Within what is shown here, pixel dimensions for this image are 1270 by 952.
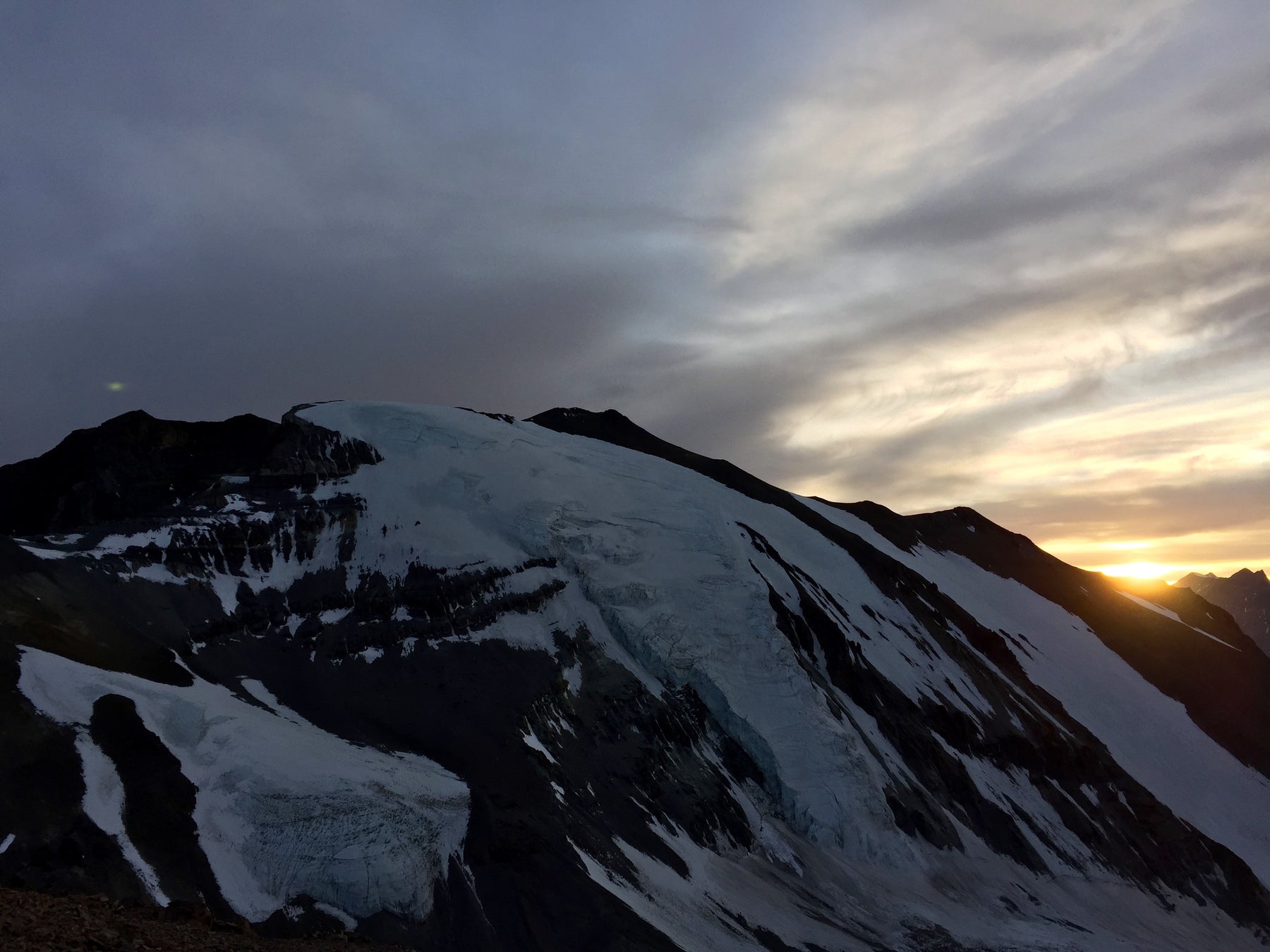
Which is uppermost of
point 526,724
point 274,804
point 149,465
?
point 149,465

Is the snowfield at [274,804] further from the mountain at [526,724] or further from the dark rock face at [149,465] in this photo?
the dark rock face at [149,465]

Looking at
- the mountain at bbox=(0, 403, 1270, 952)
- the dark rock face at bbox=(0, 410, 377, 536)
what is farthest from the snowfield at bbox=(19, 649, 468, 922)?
the dark rock face at bbox=(0, 410, 377, 536)

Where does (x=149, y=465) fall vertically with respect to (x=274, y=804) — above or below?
above

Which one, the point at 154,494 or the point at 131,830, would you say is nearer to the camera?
the point at 131,830

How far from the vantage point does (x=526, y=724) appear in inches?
1797

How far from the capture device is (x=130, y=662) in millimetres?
39844

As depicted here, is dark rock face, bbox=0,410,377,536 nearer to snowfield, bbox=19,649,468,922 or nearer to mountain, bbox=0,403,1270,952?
mountain, bbox=0,403,1270,952

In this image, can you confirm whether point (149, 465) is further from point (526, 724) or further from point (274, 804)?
point (274, 804)

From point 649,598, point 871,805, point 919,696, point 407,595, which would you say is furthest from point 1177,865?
point 407,595

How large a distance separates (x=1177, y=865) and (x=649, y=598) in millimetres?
40854

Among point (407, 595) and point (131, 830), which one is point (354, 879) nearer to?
point (131, 830)

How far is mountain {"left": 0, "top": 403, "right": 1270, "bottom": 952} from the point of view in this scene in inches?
1353

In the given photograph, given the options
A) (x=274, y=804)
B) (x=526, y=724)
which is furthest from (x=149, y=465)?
(x=274, y=804)

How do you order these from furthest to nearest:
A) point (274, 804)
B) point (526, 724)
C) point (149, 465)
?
point (149, 465)
point (526, 724)
point (274, 804)
